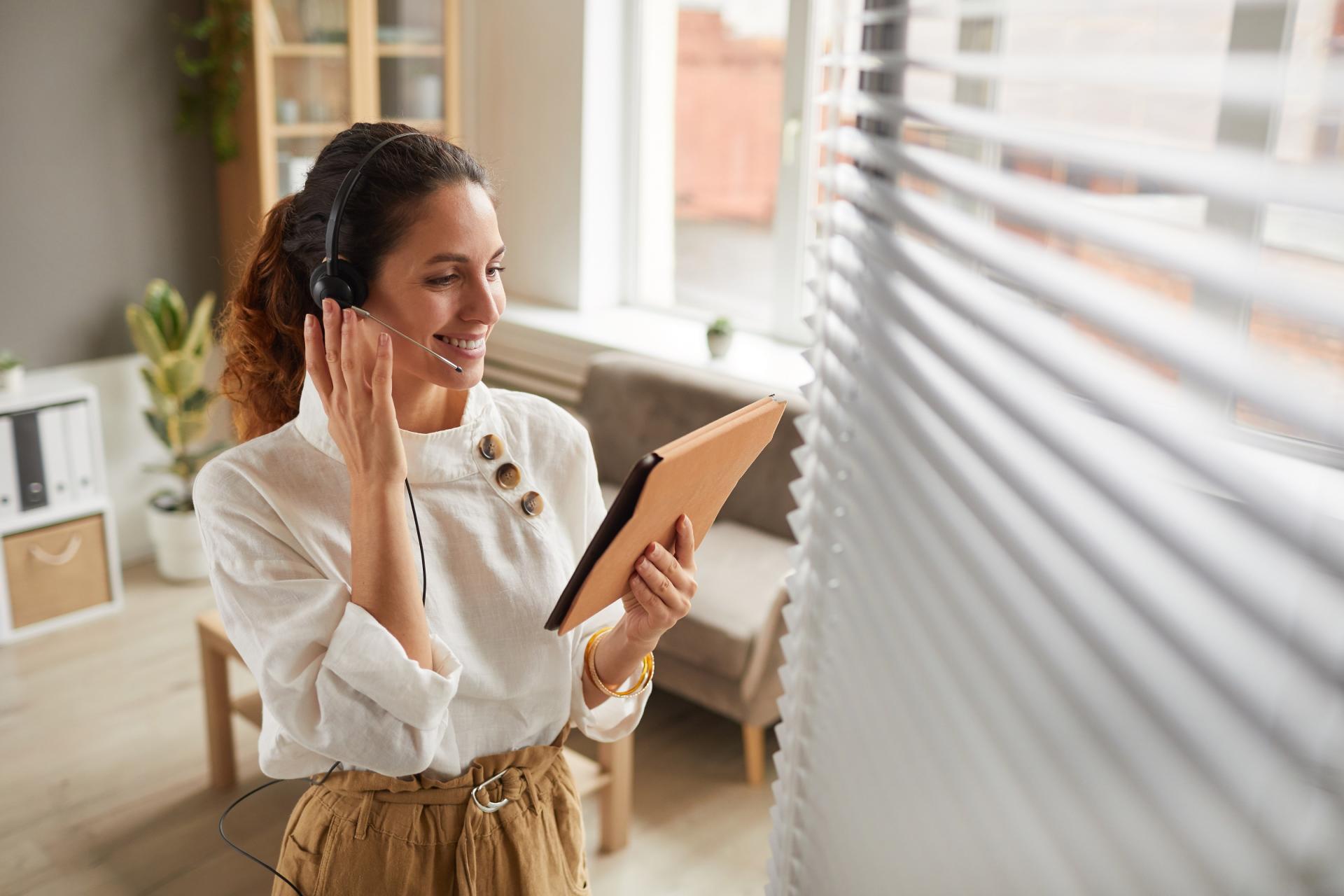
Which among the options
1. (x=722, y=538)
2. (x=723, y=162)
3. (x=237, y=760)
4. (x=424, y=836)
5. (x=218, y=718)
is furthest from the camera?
(x=723, y=162)

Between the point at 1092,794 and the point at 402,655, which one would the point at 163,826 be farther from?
the point at 1092,794

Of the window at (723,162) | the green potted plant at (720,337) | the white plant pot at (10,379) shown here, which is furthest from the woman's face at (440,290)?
the white plant pot at (10,379)

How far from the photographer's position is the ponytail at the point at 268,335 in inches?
50.7

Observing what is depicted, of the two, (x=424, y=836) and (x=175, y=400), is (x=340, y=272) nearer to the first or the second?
(x=424, y=836)

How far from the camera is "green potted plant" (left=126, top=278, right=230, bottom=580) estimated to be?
352cm

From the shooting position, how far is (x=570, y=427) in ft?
4.46

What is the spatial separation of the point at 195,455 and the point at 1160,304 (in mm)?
3647

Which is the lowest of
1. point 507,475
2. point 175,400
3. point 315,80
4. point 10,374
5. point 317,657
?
point 175,400

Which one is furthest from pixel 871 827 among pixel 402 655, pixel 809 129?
pixel 809 129

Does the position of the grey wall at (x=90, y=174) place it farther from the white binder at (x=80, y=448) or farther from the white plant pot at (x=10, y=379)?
the white binder at (x=80, y=448)

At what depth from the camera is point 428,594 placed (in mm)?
1209

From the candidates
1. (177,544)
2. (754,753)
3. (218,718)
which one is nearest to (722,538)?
(754,753)

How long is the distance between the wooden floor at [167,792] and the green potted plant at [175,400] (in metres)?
0.39

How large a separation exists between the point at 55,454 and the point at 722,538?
1.99 metres
